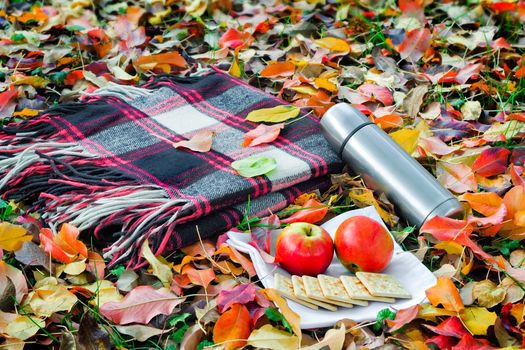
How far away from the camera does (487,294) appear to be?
4.30ft

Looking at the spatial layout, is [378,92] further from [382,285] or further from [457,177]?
[382,285]

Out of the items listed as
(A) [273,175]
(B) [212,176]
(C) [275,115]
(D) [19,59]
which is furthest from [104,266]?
(D) [19,59]

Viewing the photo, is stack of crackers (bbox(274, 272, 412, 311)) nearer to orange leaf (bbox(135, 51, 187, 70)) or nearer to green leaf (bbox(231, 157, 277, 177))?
green leaf (bbox(231, 157, 277, 177))

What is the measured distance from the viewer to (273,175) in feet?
5.34

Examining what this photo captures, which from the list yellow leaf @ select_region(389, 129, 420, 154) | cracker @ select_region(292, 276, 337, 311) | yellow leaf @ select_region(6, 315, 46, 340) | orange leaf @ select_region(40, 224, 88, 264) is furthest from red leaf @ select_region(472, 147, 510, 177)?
yellow leaf @ select_region(6, 315, 46, 340)

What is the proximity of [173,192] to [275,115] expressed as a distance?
478 mm

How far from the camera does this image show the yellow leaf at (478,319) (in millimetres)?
1229

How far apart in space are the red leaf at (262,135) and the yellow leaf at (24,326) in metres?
0.74

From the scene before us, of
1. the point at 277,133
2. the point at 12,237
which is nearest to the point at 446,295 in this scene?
the point at 277,133

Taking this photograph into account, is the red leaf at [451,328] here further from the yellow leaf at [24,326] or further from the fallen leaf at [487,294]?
the yellow leaf at [24,326]

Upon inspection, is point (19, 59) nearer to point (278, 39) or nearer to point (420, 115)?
point (278, 39)

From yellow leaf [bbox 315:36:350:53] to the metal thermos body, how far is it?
0.73 m

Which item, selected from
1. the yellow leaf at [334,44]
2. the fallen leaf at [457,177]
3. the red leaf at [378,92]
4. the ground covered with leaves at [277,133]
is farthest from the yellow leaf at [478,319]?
the yellow leaf at [334,44]

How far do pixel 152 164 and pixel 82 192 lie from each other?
19 cm
